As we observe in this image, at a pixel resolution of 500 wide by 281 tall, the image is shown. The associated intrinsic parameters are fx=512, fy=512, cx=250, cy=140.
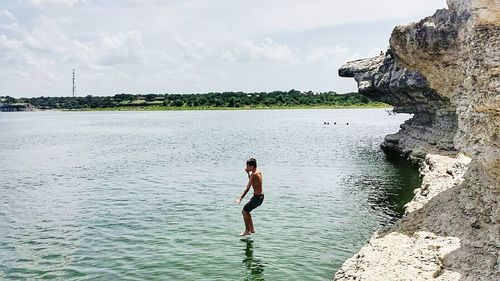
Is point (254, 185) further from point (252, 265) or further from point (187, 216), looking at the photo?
point (187, 216)

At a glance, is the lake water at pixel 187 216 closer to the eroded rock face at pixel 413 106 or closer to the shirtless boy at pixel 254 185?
the shirtless boy at pixel 254 185

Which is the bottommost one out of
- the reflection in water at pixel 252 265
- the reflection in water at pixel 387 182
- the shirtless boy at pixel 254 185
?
the reflection in water at pixel 252 265

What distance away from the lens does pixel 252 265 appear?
584 inches

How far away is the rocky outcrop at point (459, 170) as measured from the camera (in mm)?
10641

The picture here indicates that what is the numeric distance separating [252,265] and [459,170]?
10306 mm

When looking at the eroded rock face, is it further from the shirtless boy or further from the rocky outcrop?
the shirtless boy

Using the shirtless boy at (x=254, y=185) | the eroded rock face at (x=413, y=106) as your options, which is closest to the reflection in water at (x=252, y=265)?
the shirtless boy at (x=254, y=185)

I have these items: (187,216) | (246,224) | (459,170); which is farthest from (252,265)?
(459,170)

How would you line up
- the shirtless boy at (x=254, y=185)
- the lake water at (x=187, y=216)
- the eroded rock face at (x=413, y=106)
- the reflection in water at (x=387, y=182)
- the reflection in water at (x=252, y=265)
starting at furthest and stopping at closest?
the eroded rock face at (x=413, y=106)
the reflection in water at (x=387, y=182)
the shirtless boy at (x=254, y=185)
the lake water at (x=187, y=216)
the reflection in water at (x=252, y=265)

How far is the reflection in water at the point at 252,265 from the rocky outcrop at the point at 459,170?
100 inches

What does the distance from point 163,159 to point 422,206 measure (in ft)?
95.9

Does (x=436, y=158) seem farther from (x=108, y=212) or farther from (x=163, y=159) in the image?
(x=163, y=159)

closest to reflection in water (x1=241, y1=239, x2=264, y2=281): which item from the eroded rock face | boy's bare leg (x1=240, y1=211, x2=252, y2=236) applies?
boy's bare leg (x1=240, y1=211, x2=252, y2=236)

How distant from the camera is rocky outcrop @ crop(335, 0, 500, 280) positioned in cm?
1064
